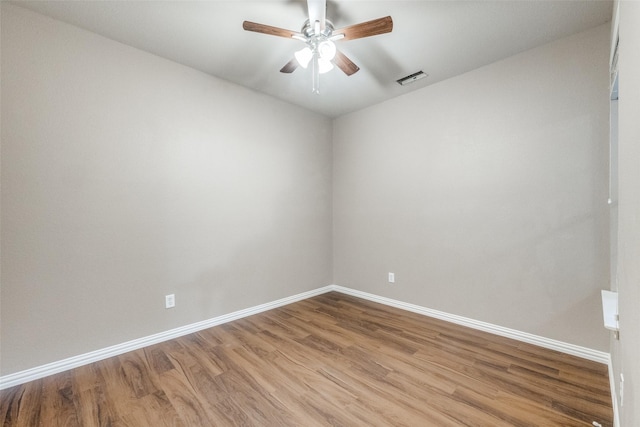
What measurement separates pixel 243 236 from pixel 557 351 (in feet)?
10.0

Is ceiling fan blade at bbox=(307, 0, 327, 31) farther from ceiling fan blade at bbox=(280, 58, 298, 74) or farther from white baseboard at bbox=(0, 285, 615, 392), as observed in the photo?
white baseboard at bbox=(0, 285, 615, 392)

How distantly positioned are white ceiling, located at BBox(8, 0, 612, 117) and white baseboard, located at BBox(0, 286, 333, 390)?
2.52m

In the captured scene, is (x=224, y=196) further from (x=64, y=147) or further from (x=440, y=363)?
(x=440, y=363)

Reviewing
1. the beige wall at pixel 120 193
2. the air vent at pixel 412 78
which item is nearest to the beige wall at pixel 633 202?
the air vent at pixel 412 78

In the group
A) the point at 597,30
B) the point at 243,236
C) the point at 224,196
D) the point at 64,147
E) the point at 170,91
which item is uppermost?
the point at 597,30

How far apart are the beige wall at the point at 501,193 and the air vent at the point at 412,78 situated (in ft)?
0.85

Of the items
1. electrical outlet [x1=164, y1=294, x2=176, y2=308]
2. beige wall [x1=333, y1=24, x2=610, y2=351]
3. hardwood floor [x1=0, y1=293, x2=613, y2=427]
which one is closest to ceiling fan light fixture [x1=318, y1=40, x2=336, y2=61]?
beige wall [x1=333, y1=24, x2=610, y2=351]

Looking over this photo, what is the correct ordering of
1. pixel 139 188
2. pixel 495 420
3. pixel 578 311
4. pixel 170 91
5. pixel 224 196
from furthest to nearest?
pixel 224 196
pixel 170 91
pixel 139 188
pixel 578 311
pixel 495 420

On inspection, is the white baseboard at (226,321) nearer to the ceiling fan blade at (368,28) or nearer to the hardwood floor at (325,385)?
the hardwood floor at (325,385)

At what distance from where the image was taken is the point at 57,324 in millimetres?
2016

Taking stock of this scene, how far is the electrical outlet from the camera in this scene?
252 centimetres

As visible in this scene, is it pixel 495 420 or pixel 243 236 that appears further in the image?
pixel 243 236

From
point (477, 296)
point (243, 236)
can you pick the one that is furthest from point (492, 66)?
point (243, 236)

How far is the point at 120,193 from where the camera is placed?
2283 millimetres
